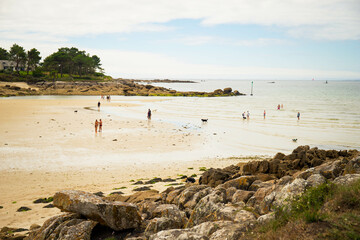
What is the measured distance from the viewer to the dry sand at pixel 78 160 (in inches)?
584

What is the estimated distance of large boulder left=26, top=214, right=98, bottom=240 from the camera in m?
8.03

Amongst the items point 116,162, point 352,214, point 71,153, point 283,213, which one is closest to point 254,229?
point 283,213

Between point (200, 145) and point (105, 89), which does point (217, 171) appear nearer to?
point (200, 145)

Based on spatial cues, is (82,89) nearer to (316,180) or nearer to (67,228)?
(67,228)

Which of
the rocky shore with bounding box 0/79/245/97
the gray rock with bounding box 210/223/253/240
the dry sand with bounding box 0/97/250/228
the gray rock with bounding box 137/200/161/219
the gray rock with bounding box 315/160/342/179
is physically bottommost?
the dry sand with bounding box 0/97/250/228

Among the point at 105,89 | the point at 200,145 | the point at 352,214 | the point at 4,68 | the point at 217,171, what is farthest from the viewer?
the point at 4,68

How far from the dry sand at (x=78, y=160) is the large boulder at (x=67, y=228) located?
3.24 meters

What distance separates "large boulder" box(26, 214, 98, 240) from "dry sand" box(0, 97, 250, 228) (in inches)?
128

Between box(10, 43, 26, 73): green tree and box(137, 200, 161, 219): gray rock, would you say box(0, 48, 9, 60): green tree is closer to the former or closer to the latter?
box(10, 43, 26, 73): green tree

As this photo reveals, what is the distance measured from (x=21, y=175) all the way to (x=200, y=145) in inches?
630

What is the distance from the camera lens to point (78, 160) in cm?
2117

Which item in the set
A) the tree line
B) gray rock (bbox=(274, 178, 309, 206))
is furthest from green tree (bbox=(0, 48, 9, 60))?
gray rock (bbox=(274, 178, 309, 206))

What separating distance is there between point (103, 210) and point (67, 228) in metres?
1.14

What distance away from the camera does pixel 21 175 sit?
1738 cm
